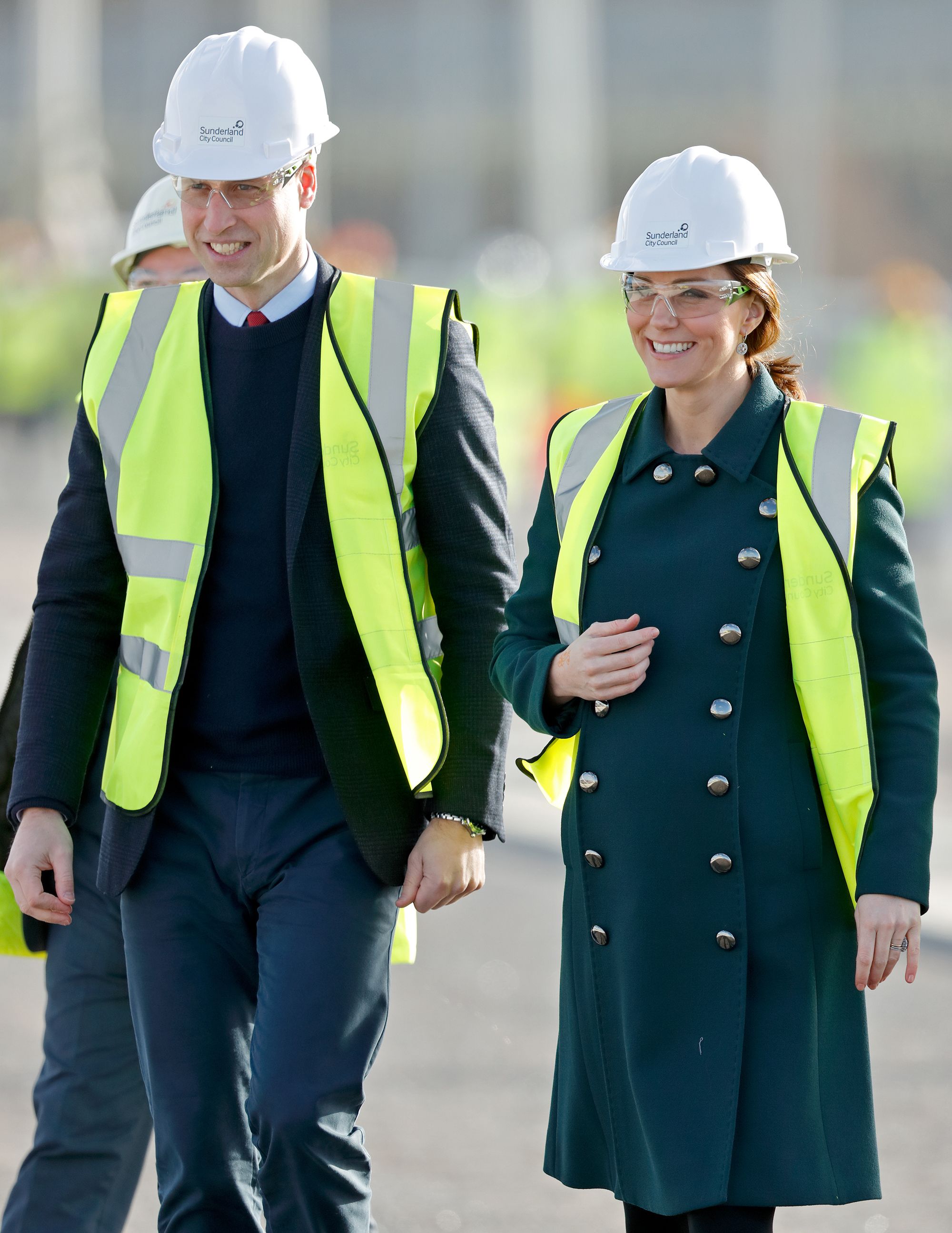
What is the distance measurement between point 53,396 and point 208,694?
1760 centimetres

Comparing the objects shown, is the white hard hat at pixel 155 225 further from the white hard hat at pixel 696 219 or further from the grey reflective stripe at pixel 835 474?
the grey reflective stripe at pixel 835 474

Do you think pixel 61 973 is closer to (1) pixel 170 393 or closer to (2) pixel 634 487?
(1) pixel 170 393

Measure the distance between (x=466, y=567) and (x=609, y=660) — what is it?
1.44ft

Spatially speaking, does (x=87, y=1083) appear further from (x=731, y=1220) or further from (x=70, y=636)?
(x=731, y=1220)

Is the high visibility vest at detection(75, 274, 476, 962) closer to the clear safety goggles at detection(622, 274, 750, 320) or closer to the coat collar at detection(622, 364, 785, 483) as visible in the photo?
the coat collar at detection(622, 364, 785, 483)

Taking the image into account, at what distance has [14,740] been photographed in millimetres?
3879

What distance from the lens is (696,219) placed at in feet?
9.75

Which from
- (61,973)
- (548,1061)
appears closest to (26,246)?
(548,1061)

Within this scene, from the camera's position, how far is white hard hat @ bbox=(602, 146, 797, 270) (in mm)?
2967

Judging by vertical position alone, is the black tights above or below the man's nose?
below

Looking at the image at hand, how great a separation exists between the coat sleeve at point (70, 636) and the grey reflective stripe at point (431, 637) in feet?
1.74

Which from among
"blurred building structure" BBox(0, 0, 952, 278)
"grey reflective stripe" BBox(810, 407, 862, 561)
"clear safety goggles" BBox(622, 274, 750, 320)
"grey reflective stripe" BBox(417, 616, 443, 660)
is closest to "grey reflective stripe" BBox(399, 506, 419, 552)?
"grey reflective stripe" BBox(417, 616, 443, 660)

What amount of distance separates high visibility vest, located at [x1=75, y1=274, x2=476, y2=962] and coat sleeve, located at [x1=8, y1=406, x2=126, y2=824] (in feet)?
0.16

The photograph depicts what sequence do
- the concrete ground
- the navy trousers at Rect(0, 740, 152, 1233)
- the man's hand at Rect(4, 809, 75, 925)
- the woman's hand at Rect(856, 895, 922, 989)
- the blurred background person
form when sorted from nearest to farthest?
the woman's hand at Rect(856, 895, 922, 989) → the man's hand at Rect(4, 809, 75, 925) → the navy trousers at Rect(0, 740, 152, 1233) → the concrete ground → the blurred background person
